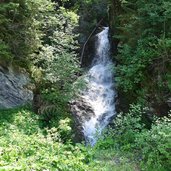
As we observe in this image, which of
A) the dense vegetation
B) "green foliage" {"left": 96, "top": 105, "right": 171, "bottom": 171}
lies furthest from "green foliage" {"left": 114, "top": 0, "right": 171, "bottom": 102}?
Result: "green foliage" {"left": 96, "top": 105, "right": 171, "bottom": 171}

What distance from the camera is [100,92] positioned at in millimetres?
13148

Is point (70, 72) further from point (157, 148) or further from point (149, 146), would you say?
point (157, 148)

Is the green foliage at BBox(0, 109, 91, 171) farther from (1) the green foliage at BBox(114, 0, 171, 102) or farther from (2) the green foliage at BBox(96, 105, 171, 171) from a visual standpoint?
(1) the green foliage at BBox(114, 0, 171, 102)

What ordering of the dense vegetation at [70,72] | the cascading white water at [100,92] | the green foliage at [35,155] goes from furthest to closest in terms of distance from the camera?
the cascading white water at [100,92]
the dense vegetation at [70,72]
the green foliage at [35,155]

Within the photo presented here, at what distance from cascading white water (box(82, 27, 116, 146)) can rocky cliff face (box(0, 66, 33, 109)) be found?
8.62ft

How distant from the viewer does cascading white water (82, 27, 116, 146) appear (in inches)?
446

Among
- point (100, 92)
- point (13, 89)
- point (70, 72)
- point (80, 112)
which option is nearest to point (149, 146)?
point (70, 72)

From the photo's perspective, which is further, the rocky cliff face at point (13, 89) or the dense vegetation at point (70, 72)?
the rocky cliff face at point (13, 89)

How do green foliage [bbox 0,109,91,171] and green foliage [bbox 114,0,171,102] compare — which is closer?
green foliage [bbox 0,109,91,171]

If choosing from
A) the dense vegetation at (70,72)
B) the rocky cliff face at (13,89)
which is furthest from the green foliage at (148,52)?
the rocky cliff face at (13,89)

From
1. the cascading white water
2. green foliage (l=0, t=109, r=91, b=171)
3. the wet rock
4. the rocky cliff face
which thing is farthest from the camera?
the cascading white water

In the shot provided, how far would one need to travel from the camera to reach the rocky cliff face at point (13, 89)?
10.1 meters

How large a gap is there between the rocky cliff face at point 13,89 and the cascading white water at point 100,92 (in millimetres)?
2627

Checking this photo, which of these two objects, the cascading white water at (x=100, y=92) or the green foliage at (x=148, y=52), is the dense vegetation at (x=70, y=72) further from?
the cascading white water at (x=100, y=92)
